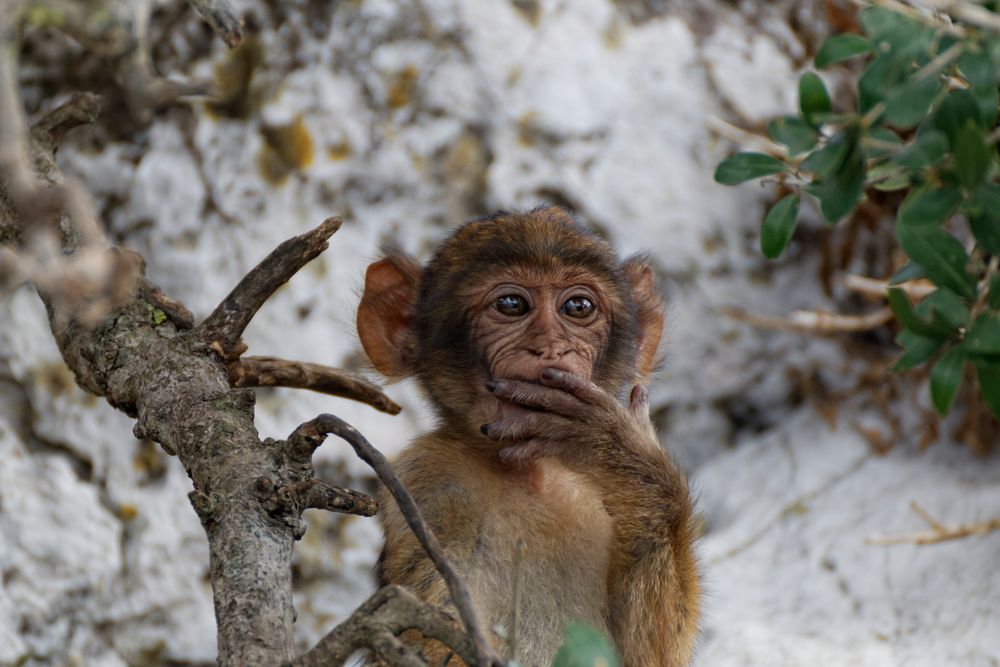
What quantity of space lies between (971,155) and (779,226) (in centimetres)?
64

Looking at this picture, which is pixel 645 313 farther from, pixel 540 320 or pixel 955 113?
pixel 955 113

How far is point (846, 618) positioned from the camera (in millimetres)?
5043

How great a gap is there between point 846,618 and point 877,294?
140 cm

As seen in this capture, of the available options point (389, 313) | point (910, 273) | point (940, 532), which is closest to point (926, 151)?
point (910, 273)

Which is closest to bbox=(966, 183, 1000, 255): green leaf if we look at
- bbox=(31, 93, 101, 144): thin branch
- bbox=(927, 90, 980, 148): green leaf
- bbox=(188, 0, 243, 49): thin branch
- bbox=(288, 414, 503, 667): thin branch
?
bbox=(927, 90, 980, 148): green leaf

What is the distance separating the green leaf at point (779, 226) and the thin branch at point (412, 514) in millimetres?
950

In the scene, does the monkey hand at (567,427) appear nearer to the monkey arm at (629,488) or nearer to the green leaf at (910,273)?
the monkey arm at (629,488)

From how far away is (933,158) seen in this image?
2.12 metres

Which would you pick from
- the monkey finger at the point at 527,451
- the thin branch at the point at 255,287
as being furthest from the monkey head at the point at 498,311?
the thin branch at the point at 255,287

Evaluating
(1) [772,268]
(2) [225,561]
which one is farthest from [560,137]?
(2) [225,561]

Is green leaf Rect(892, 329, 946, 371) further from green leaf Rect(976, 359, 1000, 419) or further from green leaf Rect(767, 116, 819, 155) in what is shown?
green leaf Rect(767, 116, 819, 155)

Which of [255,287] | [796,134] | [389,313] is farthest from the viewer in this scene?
[389,313]

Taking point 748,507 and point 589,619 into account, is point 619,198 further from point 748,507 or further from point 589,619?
point 589,619

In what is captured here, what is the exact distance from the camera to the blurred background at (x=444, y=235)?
5055 mm
